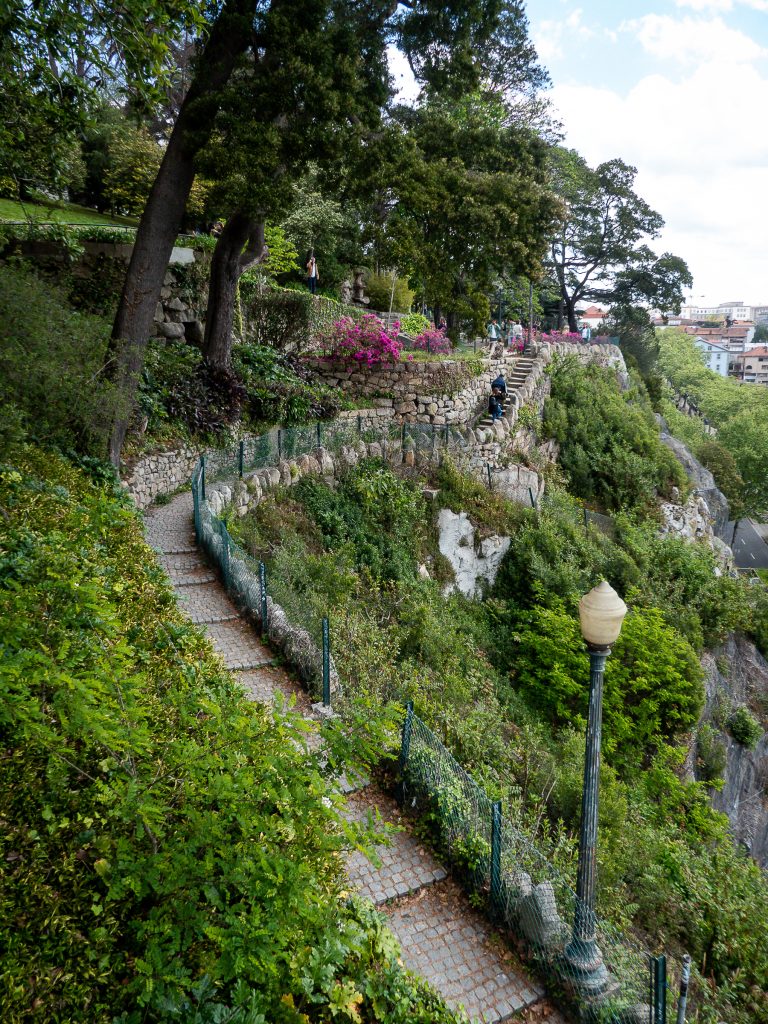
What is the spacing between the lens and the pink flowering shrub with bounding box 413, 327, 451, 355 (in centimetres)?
1784

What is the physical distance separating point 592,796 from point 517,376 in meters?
18.0

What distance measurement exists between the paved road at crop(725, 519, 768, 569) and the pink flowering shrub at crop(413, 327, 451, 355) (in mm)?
29847

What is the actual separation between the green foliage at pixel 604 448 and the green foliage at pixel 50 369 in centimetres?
1395

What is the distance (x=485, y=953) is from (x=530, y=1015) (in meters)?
0.47

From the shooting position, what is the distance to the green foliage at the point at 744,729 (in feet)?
42.4

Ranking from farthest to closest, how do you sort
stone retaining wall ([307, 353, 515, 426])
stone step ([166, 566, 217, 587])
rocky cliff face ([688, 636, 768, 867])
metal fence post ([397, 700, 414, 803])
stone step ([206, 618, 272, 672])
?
stone retaining wall ([307, 353, 515, 426]) < rocky cliff face ([688, 636, 768, 867]) < stone step ([166, 566, 217, 587]) < stone step ([206, 618, 272, 672]) < metal fence post ([397, 700, 414, 803])

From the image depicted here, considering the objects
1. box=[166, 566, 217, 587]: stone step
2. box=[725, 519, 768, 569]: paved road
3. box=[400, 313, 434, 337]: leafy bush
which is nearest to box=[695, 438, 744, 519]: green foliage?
box=[725, 519, 768, 569]: paved road

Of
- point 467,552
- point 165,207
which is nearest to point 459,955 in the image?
point 467,552

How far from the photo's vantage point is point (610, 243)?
3475cm

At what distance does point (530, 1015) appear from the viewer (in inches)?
169

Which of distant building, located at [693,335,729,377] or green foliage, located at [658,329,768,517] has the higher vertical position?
distant building, located at [693,335,729,377]

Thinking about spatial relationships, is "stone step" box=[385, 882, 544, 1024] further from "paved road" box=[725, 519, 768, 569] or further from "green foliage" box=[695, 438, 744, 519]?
"paved road" box=[725, 519, 768, 569]

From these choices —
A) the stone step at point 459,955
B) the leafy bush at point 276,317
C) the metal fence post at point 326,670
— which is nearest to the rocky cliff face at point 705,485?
the leafy bush at point 276,317

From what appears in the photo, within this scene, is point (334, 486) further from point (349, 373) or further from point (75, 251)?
point (75, 251)
